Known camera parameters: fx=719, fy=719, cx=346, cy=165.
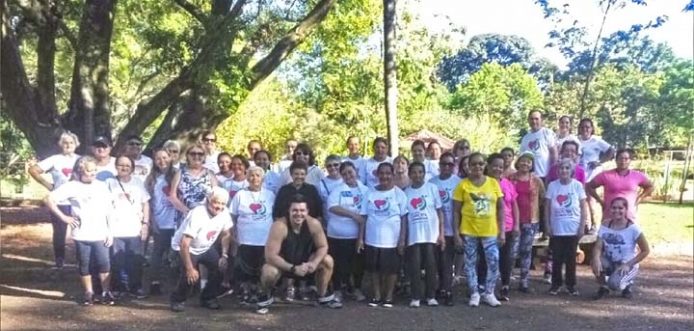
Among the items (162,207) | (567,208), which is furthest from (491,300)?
(162,207)

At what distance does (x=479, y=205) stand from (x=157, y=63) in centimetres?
521

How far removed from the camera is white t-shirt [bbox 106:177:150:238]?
275 inches

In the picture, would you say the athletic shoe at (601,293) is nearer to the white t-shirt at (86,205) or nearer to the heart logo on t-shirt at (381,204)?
the heart logo on t-shirt at (381,204)

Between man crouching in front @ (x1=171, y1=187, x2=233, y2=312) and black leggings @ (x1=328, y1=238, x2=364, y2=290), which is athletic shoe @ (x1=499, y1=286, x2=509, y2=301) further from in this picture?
man crouching in front @ (x1=171, y1=187, x2=233, y2=312)

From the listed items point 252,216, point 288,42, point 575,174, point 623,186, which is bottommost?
point 252,216

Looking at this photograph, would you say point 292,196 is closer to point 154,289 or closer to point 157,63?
point 154,289

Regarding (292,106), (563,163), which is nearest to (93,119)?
(563,163)

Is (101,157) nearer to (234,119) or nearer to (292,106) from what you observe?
(234,119)

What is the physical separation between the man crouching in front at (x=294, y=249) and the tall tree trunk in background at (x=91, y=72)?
388cm

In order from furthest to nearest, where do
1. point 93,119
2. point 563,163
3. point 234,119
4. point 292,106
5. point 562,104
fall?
point 562,104
point 292,106
point 234,119
point 93,119
point 563,163

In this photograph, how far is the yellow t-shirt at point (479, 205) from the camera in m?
7.39

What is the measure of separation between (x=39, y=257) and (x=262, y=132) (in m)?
14.1

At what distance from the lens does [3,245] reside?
436 inches

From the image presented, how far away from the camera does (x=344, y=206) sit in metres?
7.42
